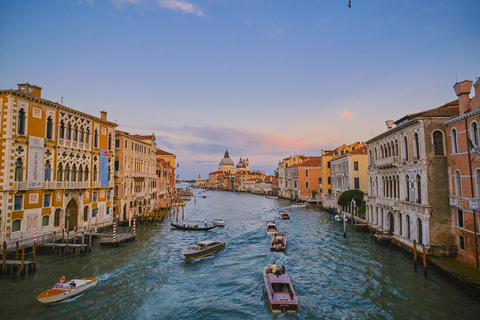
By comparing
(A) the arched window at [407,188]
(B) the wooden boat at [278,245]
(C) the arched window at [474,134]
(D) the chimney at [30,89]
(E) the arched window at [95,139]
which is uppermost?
(D) the chimney at [30,89]

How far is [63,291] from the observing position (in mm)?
12477

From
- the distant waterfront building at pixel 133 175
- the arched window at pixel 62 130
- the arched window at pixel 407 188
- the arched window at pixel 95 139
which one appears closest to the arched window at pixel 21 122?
the arched window at pixel 62 130

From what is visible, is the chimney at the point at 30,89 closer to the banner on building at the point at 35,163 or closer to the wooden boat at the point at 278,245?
the banner on building at the point at 35,163

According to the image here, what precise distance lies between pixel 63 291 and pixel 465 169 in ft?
68.0

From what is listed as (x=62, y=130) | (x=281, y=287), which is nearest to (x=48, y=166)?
(x=62, y=130)

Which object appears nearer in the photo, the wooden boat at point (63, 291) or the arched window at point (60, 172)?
the wooden boat at point (63, 291)

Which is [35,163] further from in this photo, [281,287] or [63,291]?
[281,287]

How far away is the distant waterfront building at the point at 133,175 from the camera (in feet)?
101

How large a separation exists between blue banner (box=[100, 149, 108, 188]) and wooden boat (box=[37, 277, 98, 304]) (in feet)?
47.0

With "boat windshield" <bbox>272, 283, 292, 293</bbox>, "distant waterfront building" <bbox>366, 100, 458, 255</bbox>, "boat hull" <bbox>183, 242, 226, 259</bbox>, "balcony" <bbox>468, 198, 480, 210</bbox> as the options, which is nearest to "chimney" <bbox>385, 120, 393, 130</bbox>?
"distant waterfront building" <bbox>366, 100, 458, 255</bbox>

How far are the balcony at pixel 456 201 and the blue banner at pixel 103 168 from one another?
27.3 m

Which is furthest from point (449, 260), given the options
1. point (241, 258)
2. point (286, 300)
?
point (241, 258)

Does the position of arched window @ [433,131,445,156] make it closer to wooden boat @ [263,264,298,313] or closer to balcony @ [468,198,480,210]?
balcony @ [468,198,480,210]

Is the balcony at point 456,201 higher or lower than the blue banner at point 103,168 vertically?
lower
